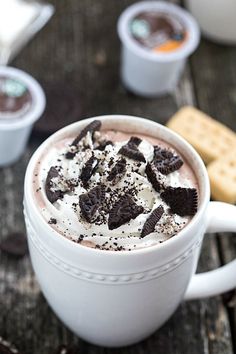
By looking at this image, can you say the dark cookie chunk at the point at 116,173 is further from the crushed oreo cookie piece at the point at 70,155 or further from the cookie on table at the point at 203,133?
the cookie on table at the point at 203,133

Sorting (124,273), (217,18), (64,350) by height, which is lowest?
(64,350)

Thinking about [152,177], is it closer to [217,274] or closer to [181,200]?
[181,200]

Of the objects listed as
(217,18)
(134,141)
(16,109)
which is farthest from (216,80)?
(134,141)

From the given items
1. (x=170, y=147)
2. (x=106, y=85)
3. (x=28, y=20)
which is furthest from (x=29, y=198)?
(x=28, y=20)

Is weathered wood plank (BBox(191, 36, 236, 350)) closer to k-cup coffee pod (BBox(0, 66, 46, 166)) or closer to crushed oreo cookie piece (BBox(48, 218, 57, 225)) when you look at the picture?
k-cup coffee pod (BBox(0, 66, 46, 166))

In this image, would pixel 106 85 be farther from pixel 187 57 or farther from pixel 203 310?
pixel 203 310

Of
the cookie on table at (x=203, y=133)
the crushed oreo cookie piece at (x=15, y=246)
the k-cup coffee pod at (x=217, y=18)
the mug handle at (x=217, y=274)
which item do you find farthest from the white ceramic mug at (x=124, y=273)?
the k-cup coffee pod at (x=217, y=18)
